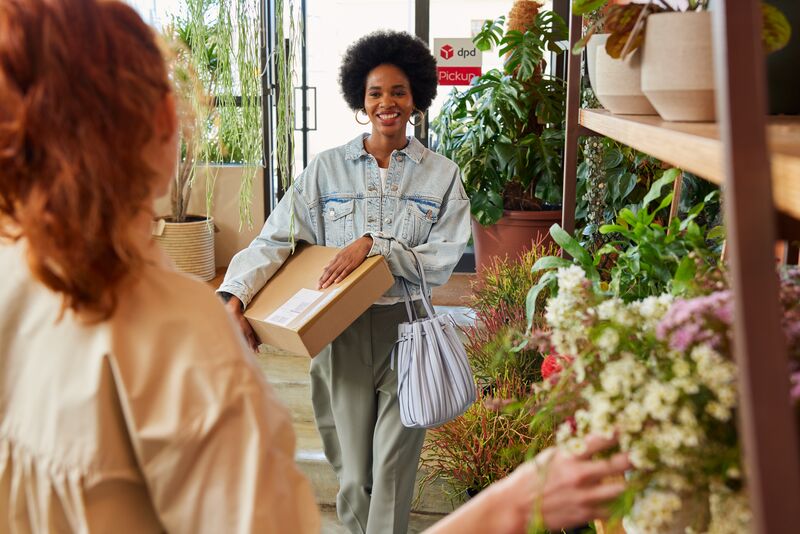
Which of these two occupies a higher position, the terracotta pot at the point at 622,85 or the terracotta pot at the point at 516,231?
the terracotta pot at the point at 622,85

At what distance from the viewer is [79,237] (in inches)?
29.0

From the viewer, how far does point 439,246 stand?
8.42ft

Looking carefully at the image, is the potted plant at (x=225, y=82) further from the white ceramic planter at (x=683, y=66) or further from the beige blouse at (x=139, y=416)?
the white ceramic planter at (x=683, y=66)

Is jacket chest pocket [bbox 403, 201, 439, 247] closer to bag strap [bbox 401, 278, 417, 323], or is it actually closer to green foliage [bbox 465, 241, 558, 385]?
bag strap [bbox 401, 278, 417, 323]

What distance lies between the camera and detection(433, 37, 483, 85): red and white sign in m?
5.52

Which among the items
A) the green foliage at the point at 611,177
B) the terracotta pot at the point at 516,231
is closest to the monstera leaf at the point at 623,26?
the green foliage at the point at 611,177

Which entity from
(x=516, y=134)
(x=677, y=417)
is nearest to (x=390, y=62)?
(x=516, y=134)

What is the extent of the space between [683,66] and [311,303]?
1.45 metres

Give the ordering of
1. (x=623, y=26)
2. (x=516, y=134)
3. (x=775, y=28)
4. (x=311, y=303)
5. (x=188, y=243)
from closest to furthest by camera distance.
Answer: (x=775, y=28) < (x=623, y=26) < (x=311, y=303) < (x=516, y=134) < (x=188, y=243)

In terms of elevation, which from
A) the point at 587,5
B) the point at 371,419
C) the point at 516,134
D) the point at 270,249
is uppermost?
the point at 587,5

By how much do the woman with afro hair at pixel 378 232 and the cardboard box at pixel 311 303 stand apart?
114mm

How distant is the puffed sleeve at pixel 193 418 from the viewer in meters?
0.75

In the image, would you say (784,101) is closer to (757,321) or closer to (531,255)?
(757,321)

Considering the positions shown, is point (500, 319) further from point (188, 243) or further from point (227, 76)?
point (227, 76)
